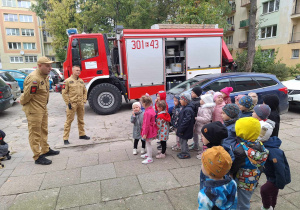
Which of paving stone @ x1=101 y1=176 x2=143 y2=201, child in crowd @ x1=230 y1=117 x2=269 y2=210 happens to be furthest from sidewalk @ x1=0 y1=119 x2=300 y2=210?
child in crowd @ x1=230 y1=117 x2=269 y2=210

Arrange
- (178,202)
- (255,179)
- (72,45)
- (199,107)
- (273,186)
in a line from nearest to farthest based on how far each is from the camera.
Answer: (255,179), (273,186), (178,202), (199,107), (72,45)

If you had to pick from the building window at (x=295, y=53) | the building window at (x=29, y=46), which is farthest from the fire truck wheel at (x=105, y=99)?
the building window at (x=29, y=46)

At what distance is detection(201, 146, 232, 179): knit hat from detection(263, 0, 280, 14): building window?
92.9 ft

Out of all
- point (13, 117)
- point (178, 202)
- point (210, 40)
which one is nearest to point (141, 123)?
point (178, 202)

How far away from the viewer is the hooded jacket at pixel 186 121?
353 centimetres

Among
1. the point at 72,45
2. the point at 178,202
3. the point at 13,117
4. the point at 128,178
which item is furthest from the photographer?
the point at 13,117

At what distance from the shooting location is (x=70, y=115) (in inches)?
184

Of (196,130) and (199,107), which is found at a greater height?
(199,107)

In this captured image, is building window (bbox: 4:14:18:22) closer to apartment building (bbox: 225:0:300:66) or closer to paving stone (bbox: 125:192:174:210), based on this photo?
apartment building (bbox: 225:0:300:66)

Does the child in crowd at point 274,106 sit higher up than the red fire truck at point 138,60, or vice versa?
the red fire truck at point 138,60

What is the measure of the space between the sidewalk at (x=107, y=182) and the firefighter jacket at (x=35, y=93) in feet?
3.51

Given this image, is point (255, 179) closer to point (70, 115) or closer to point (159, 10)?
point (70, 115)

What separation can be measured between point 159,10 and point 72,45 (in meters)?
15.7

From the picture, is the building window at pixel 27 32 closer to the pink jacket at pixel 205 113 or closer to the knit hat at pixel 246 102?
the pink jacket at pixel 205 113
